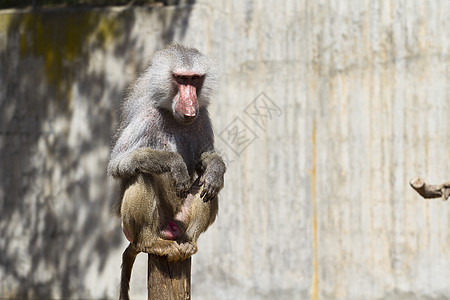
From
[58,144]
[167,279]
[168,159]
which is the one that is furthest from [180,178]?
[58,144]

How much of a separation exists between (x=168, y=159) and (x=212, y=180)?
11.9 inches

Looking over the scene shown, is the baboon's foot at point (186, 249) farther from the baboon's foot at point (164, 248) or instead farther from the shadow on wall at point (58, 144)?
the shadow on wall at point (58, 144)

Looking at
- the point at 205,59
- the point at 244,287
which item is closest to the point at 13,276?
the point at 244,287

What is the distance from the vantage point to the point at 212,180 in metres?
4.75

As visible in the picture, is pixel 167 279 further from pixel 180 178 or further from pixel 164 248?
pixel 180 178

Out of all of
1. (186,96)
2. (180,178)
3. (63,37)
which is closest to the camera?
(180,178)

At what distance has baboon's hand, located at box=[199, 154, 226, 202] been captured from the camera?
4750 millimetres

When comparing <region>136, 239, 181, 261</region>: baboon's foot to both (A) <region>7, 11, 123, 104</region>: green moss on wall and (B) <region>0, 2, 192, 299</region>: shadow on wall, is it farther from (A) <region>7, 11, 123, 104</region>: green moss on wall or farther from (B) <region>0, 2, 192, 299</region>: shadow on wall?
(A) <region>7, 11, 123, 104</region>: green moss on wall

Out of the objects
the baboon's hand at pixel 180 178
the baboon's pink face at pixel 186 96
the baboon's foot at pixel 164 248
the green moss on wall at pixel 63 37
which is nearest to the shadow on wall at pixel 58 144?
the green moss on wall at pixel 63 37

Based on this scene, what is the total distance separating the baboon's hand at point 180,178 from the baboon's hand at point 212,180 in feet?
0.39

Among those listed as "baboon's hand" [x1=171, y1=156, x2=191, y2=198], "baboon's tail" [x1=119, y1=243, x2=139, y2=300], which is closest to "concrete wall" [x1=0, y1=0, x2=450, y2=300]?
"baboon's tail" [x1=119, y1=243, x2=139, y2=300]

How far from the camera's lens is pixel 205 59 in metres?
5.06

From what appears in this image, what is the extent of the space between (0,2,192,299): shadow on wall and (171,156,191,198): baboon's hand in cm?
306

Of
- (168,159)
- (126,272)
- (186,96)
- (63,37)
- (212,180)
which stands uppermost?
(63,37)
